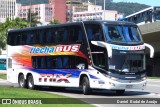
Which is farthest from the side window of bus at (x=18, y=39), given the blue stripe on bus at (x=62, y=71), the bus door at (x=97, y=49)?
the bus door at (x=97, y=49)

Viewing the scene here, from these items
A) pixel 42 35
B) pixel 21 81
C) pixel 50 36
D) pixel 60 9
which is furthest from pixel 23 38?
pixel 60 9

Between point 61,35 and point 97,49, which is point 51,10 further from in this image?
point 97,49

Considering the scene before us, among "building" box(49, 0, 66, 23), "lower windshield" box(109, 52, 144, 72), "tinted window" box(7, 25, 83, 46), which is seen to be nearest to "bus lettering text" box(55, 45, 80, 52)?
"tinted window" box(7, 25, 83, 46)

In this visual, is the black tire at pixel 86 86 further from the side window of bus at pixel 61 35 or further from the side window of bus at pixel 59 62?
the side window of bus at pixel 61 35

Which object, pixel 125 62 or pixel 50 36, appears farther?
pixel 50 36

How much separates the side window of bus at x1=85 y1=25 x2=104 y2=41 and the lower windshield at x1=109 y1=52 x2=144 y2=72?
121 centimetres

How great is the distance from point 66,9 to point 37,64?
148167 mm

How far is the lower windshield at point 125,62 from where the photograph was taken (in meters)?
22.8

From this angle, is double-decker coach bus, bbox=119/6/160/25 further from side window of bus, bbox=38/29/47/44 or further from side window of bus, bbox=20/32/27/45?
side window of bus, bbox=38/29/47/44

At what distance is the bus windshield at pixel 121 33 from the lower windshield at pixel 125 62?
817mm

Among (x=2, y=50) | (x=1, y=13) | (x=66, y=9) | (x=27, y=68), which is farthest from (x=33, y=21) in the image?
(x=27, y=68)

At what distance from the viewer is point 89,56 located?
2356cm

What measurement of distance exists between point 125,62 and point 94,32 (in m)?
2.25

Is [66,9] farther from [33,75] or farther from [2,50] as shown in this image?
[33,75]
